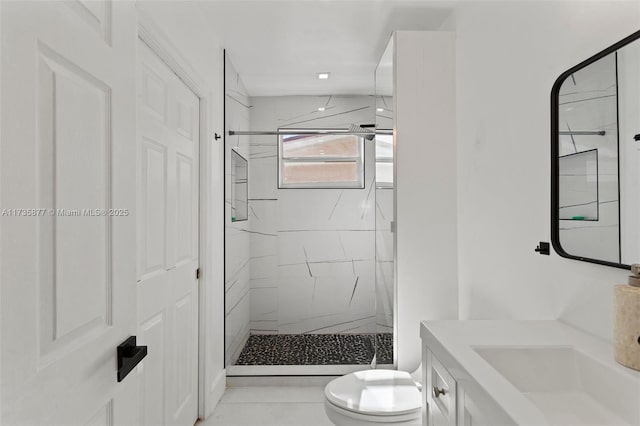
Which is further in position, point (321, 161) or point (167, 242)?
point (321, 161)

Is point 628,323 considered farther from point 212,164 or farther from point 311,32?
point 311,32

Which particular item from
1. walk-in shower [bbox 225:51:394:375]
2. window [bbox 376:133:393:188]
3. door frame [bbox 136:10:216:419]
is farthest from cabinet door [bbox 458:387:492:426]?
walk-in shower [bbox 225:51:394:375]

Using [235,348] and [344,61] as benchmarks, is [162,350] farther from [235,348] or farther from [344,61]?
[344,61]

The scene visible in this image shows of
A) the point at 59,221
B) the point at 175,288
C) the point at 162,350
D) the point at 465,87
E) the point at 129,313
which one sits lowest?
the point at 162,350

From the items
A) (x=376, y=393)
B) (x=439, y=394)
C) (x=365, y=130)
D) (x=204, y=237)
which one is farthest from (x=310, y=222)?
(x=439, y=394)

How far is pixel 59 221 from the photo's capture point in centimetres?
72

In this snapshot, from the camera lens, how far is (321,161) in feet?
12.7

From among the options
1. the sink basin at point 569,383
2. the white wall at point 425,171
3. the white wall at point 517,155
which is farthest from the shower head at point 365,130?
the sink basin at point 569,383

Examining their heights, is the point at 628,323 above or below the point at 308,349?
above

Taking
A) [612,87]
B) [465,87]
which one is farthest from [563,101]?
[465,87]

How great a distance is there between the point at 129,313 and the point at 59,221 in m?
0.37

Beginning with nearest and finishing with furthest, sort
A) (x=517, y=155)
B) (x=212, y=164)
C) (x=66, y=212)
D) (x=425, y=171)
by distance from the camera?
(x=66, y=212) → (x=517, y=155) → (x=425, y=171) → (x=212, y=164)

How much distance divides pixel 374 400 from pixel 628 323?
1083mm

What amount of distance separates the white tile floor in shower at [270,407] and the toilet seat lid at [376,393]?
2.05ft
